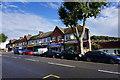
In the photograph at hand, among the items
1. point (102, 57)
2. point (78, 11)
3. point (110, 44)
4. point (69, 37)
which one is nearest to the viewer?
point (102, 57)

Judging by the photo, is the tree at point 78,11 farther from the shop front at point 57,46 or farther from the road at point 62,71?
the shop front at point 57,46

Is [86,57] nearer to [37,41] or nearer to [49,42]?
[49,42]

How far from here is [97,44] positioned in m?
26.1

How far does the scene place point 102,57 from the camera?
1175cm

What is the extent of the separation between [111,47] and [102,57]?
15306 mm

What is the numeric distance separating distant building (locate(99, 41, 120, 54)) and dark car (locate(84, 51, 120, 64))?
13.8 meters

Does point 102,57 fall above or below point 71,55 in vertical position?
above

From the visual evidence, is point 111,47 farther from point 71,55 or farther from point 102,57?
point 102,57

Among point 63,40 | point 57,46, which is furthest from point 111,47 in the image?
point 57,46

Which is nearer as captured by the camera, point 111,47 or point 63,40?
point 111,47

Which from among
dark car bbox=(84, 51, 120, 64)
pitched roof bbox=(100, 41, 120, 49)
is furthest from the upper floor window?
dark car bbox=(84, 51, 120, 64)

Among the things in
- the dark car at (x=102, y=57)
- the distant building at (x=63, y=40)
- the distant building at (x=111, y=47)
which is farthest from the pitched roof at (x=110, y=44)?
the dark car at (x=102, y=57)

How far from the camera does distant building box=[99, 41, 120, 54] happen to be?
78.3 feet

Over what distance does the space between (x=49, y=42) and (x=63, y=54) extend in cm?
1735
